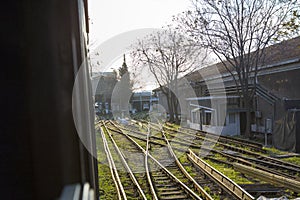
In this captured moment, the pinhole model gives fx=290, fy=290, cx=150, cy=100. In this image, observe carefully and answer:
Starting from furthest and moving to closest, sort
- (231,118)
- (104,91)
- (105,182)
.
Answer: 1. (231,118)
2. (104,91)
3. (105,182)

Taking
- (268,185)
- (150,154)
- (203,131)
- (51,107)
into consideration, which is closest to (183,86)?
(203,131)

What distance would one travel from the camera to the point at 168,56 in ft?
37.8

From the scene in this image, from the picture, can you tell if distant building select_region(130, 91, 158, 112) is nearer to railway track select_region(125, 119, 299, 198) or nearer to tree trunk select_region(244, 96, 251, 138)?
tree trunk select_region(244, 96, 251, 138)

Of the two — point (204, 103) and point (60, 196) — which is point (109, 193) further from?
point (204, 103)

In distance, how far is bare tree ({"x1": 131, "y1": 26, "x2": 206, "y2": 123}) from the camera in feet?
32.9

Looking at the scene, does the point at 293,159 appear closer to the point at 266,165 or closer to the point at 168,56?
the point at 266,165

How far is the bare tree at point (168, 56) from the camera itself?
394 inches

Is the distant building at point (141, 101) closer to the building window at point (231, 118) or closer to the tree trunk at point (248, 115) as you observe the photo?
the building window at point (231, 118)

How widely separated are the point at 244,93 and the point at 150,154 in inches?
198

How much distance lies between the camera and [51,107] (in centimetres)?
43

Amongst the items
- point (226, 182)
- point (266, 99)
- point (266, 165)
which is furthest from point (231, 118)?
point (226, 182)

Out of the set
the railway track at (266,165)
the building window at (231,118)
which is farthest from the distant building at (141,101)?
the railway track at (266,165)

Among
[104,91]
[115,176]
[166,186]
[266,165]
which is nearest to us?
[166,186]

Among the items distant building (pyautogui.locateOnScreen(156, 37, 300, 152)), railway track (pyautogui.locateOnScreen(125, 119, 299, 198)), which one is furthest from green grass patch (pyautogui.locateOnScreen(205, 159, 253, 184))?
distant building (pyautogui.locateOnScreen(156, 37, 300, 152))
